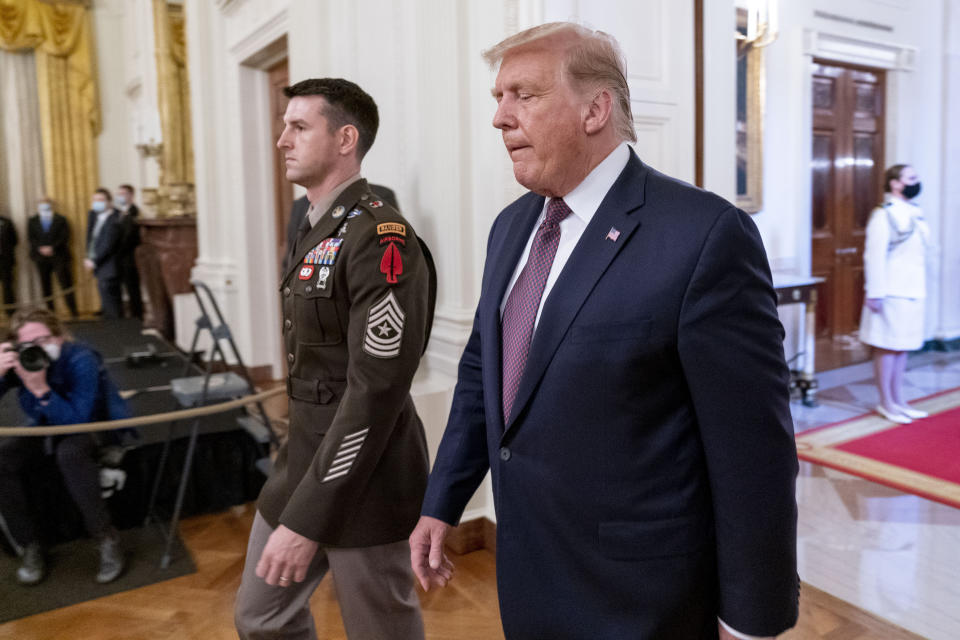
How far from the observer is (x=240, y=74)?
554 centimetres

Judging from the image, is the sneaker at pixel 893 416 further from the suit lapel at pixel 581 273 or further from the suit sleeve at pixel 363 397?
the suit lapel at pixel 581 273

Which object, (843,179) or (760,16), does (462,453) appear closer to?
(760,16)

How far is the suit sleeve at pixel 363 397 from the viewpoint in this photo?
1.45 m

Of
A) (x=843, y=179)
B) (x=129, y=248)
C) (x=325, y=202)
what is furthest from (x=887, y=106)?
(x=129, y=248)

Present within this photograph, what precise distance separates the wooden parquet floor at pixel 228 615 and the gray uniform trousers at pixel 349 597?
32.4 inches

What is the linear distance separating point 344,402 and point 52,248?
963 cm

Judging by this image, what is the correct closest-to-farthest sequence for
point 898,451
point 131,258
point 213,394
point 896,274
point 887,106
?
point 213,394
point 898,451
point 896,274
point 887,106
point 131,258

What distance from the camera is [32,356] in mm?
2938

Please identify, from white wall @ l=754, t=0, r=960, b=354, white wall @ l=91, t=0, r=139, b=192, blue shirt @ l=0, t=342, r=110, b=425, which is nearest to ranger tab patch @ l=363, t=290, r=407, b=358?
blue shirt @ l=0, t=342, r=110, b=425

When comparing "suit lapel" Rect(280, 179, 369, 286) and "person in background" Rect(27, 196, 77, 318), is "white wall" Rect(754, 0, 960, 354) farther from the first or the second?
"person in background" Rect(27, 196, 77, 318)

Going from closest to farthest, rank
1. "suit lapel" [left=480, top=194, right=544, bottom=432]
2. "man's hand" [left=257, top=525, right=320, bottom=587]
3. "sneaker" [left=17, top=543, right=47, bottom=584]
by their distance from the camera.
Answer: "suit lapel" [left=480, top=194, right=544, bottom=432], "man's hand" [left=257, top=525, right=320, bottom=587], "sneaker" [left=17, top=543, right=47, bottom=584]

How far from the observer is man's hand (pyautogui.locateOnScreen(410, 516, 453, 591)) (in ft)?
4.17

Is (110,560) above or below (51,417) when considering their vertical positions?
below

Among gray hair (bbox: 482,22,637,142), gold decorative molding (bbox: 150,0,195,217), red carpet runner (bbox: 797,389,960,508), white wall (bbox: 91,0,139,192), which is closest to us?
gray hair (bbox: 482,22,637,142)
